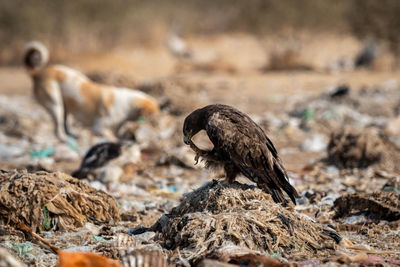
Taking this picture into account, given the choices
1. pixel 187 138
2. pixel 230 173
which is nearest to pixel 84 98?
pixel 187 138

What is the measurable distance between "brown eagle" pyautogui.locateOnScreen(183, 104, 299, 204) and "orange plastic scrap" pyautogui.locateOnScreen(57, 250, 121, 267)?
131 cm

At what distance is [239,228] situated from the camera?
3.32 m

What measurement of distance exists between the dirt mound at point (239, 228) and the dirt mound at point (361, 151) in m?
2.80

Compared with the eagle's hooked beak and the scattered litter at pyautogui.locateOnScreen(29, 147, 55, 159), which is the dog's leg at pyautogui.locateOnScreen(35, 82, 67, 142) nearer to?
the scattered litter at pyautogui.locateOnScreen(29, 147, 55, 159)

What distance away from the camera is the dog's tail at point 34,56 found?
7391mm

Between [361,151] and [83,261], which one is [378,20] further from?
[83,261]

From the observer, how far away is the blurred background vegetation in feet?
50.0

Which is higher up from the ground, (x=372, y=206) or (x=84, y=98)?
(x=84, y=98)


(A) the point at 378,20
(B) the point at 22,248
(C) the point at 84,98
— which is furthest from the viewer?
(A) the point at 378,20

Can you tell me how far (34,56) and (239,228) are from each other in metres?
5.30

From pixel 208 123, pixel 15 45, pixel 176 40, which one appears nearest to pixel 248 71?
pixel 176 40

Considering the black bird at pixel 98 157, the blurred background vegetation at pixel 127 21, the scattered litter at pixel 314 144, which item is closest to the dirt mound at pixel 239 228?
the black bird at pixel 98 157

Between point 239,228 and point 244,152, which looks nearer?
point 239,228

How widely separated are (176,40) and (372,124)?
1271 centimetres
